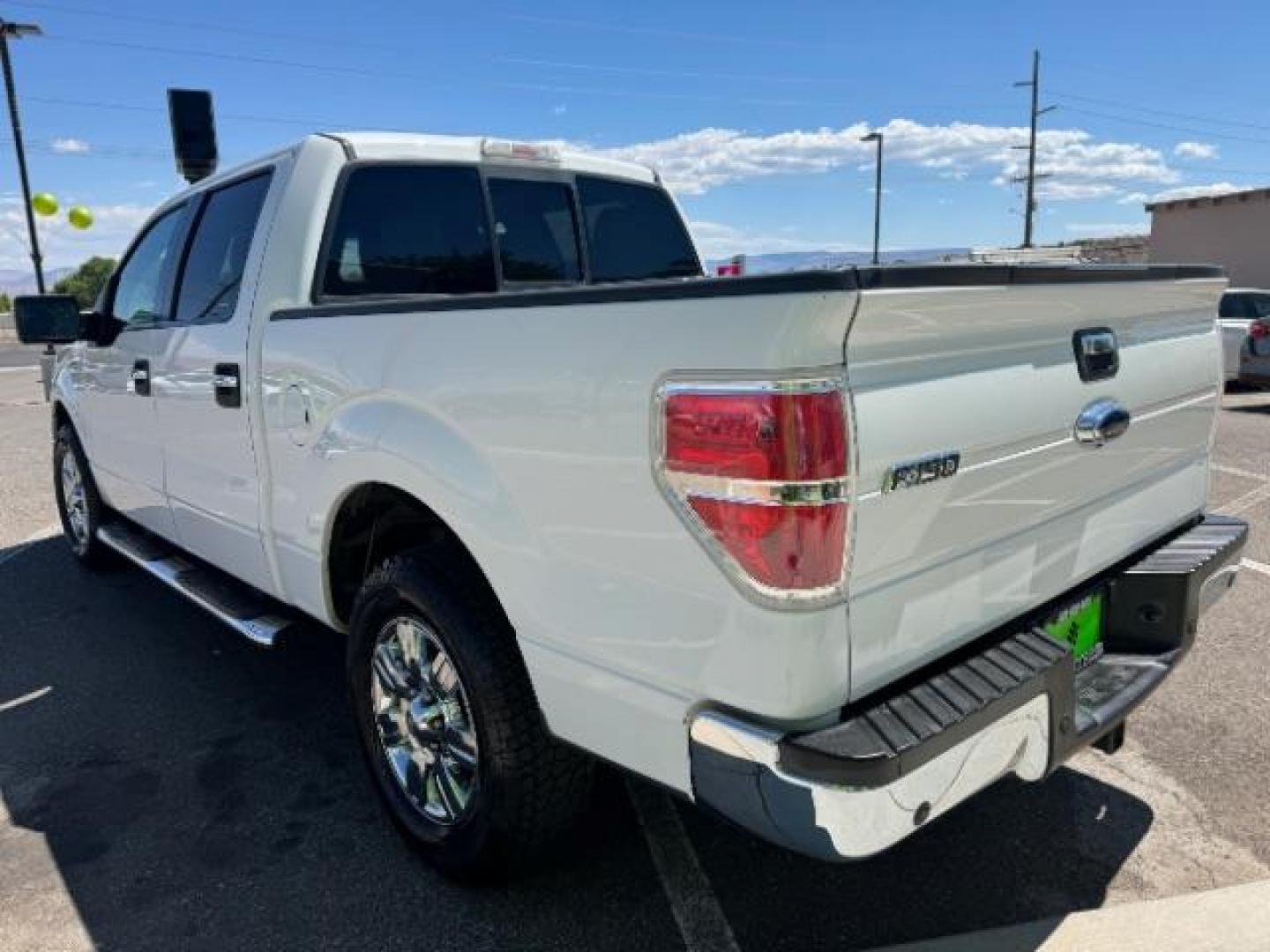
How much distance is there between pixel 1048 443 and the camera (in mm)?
2186

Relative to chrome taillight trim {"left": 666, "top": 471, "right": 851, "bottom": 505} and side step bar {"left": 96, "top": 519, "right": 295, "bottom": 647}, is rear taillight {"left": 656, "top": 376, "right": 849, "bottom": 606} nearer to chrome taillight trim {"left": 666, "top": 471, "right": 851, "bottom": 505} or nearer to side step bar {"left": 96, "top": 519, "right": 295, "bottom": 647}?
chrome taillight trim {"left": 666, "top": 471, "right": 851, "bottom": 505}

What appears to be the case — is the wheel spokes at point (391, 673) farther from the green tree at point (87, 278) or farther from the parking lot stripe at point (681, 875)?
the green tree at point (87, 278)

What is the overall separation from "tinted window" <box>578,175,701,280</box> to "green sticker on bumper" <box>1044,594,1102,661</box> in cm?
241

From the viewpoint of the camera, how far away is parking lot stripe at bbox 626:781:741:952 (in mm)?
2385

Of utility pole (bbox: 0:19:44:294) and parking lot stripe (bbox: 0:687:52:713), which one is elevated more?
utility pole (bbox: 0:19:44:294)

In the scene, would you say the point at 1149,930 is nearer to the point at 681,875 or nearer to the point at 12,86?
the point at 681,875

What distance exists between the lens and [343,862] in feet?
9.05

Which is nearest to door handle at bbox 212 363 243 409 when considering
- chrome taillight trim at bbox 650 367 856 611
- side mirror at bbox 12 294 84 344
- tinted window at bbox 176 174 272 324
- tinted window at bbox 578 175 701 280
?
tinted window at bbox 176 174 272 324

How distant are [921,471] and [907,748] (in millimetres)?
508

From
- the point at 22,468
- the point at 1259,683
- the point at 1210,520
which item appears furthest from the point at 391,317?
the point at 22,468

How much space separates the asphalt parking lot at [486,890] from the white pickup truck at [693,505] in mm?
258

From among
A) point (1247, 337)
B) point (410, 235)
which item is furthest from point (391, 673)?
point (1247, 337)

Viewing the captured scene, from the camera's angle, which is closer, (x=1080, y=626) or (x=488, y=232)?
(x=1080, y=626)

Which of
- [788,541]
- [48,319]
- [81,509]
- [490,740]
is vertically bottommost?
[81,509]
